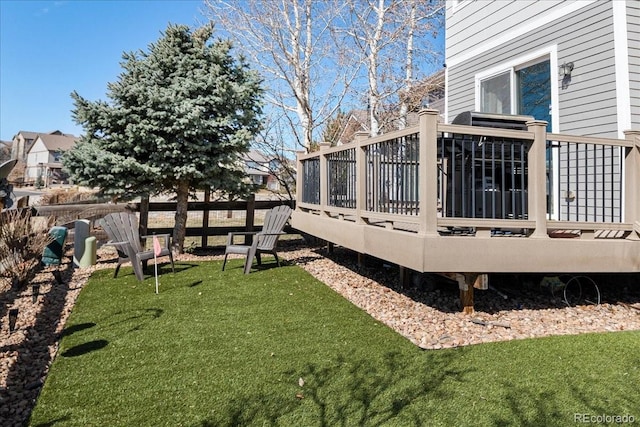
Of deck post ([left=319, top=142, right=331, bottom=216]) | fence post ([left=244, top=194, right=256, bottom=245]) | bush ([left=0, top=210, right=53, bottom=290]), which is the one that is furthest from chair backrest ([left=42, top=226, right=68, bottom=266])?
deck post ([left=319, top=142, right=331, bottom=216])

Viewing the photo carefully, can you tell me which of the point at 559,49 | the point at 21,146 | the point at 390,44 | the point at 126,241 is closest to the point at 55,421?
the point at 126,241

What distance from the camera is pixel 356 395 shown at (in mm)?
2652

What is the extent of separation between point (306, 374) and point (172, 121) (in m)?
5.58

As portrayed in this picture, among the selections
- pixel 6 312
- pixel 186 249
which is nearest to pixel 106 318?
pixel 6 312

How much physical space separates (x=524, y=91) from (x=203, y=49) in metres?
5.77

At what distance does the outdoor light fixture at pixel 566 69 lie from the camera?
5684 millimetres

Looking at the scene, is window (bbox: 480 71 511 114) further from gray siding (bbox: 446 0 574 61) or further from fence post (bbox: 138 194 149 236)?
fence post (bbox: 138 194 149 236)

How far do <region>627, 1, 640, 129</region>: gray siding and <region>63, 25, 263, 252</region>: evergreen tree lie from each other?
5702 mm

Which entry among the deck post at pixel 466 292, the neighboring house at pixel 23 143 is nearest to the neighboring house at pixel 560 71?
the deck post at pixel 466 292

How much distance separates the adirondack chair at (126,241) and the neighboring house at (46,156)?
52.5 meters

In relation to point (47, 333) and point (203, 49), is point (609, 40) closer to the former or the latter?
point (203, 49)

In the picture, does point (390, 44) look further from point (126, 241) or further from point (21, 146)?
point (21, 146)

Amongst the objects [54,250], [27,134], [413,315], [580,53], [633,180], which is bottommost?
[413,315]

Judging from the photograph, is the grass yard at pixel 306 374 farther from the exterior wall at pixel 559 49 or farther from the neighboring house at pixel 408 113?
the neighboring house at pixel 408 113
